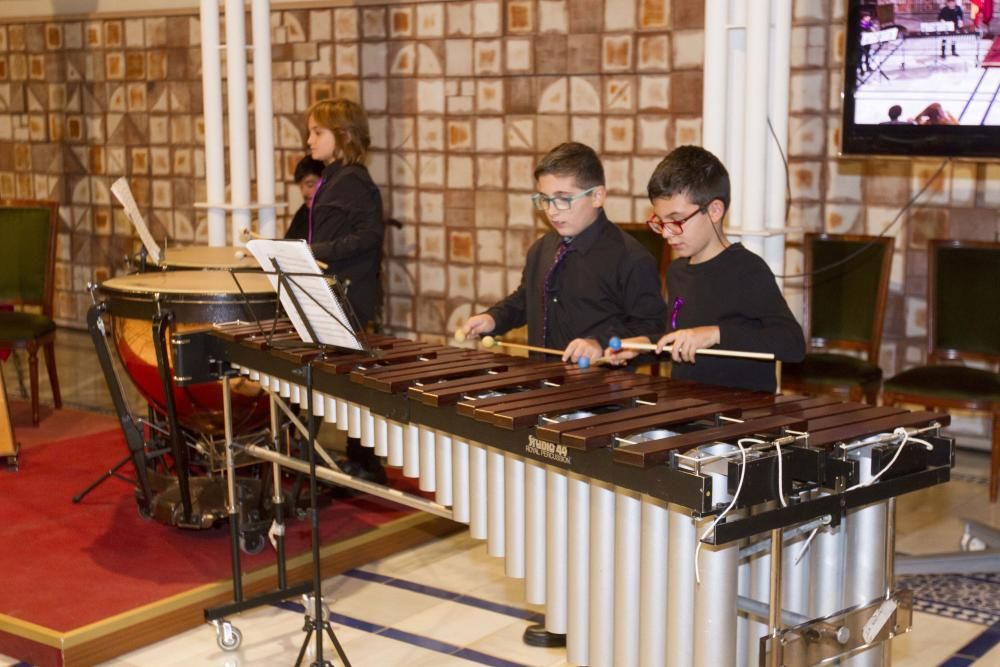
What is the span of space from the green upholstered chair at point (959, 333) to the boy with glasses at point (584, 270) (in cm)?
186

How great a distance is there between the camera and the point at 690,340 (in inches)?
131

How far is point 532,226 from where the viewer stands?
23.2 ft

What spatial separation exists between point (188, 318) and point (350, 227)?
3.23 feet

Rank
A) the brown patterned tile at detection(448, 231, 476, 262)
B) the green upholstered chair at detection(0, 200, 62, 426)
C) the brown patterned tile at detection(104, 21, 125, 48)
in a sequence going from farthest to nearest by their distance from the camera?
1. the brown patterned tile at detection(104, 21, 125, 48)
2. the brown patterned tile at detection(448, 231, 476, 262)
3. the green upholstered chair at detection(0, 200, 62, 426)

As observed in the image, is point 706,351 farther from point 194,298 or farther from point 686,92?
point 686,92

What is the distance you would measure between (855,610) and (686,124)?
13.2ft

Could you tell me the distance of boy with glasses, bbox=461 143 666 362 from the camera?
12.6 feet

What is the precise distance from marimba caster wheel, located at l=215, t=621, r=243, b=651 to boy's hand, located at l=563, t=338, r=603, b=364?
131cm

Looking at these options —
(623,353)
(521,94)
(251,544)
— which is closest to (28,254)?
(521,94)

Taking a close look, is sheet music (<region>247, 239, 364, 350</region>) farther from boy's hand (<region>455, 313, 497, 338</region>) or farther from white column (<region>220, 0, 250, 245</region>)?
white column (<region>220, 0, 250, 245</region>)

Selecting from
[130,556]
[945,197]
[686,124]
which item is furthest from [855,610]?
[686,124]

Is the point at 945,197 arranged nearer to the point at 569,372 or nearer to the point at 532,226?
the point at 532,226

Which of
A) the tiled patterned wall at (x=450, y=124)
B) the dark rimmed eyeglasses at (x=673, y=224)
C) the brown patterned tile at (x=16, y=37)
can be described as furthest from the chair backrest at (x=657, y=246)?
the brown patterned tile at (x=16, y=37)

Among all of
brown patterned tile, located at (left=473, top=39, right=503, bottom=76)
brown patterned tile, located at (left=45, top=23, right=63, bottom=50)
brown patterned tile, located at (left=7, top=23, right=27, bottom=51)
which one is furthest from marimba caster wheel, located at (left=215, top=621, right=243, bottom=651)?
brown patterned tile, located at (left=7, top=23, right=27, bottom=51)
